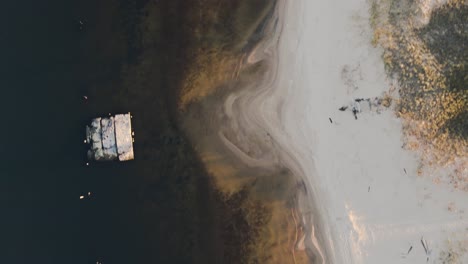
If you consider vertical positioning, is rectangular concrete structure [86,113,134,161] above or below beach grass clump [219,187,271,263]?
above

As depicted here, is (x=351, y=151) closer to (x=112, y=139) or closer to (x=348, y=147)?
(x=348, y=147)

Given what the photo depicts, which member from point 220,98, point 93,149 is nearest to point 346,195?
point 220,98

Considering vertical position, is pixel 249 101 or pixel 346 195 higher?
pixel 249 101

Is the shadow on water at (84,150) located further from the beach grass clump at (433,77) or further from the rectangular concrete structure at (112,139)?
the beach grass clump at (433,77)

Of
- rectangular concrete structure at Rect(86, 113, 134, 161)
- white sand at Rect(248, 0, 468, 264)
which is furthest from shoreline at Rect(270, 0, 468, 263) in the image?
rectangular concrete structure at Rect(86, 113, 134, 161)

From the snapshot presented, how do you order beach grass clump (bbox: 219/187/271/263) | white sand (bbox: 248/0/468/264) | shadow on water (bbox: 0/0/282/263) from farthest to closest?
shadow on water (bbox: 0/0/282/263) < beach grass clump (bbox: 219/187/271/263) < white sand (bbox: 248/0/468/264)

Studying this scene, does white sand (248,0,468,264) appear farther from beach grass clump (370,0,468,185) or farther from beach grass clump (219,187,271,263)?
beach grass clump (219,187,271,263)

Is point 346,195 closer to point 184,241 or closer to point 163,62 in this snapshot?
point 184,241

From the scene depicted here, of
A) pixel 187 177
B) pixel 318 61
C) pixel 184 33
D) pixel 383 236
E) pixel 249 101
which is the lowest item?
pixel 383 236
